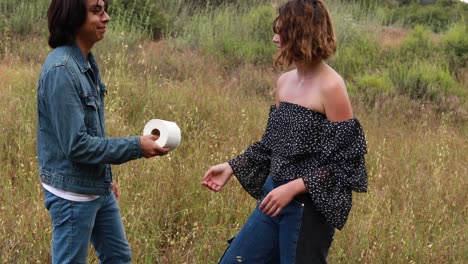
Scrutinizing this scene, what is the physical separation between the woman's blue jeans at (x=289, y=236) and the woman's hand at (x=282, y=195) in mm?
55

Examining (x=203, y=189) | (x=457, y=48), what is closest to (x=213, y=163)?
(x=203, y=189)

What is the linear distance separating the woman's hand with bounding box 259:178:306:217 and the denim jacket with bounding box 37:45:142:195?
533 mm

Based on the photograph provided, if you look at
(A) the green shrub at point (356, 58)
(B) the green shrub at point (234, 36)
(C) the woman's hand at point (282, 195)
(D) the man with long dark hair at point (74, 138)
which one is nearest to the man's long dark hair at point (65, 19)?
(D) the man with long dark hair at point (74, 138)

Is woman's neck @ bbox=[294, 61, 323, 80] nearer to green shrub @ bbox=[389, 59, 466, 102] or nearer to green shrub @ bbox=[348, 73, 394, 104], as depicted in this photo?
green shrub @ bbox=[348, 73, 394, 104]

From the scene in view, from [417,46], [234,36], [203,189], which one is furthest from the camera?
[234,36]

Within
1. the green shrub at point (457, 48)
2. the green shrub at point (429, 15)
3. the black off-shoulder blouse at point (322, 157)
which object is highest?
the black off-shoulder blouse at point (322, 157)

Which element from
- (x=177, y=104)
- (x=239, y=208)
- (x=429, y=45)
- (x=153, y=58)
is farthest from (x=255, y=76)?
(x=239, y=208)

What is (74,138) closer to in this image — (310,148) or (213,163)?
(310,148)

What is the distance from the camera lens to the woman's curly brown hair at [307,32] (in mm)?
2285

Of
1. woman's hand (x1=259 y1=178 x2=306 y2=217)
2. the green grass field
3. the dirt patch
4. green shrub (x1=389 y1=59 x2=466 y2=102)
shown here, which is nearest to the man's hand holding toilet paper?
woman's hand (x1=259 y1=178 x2=306 y2=217)

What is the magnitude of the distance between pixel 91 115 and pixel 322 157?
906 millimetres

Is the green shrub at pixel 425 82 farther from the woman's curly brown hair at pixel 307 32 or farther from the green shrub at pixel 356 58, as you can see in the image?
the woman's curly brown hair at pixel 307 32

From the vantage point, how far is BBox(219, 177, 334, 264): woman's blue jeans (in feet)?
7.47

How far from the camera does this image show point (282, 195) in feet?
7.38
